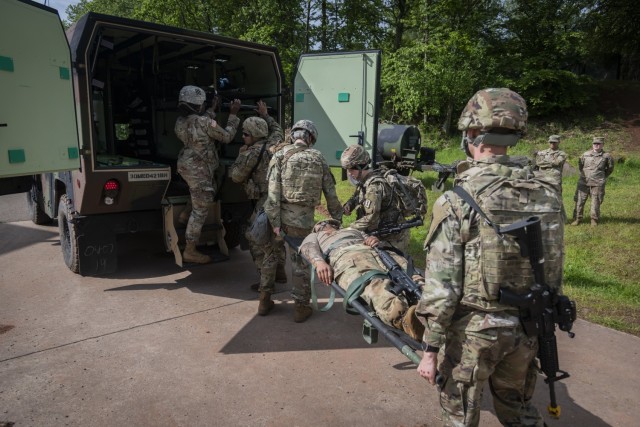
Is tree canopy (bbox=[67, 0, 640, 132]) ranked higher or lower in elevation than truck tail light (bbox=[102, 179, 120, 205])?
higher

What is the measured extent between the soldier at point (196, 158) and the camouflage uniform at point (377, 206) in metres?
1.81

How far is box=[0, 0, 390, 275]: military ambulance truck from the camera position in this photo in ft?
11.3

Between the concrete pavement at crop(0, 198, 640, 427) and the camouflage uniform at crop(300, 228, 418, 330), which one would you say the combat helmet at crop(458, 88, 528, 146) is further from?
the concrete pavement at crop(0, 198, 640, 427)

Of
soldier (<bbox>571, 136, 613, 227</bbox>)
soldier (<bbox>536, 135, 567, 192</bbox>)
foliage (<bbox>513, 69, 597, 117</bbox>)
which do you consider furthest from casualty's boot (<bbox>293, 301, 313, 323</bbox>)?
foliage (<bbox>513, 69, 597, 117</bbox>)

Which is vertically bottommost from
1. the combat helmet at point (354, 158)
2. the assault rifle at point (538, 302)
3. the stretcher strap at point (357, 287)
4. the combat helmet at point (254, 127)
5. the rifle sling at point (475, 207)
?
the stretcher strap at point (357, 287)

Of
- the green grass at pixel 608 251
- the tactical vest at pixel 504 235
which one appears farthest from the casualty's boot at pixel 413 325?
the green grass at pixel 608 251

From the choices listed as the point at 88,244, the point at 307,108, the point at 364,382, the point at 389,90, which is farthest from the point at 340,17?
the point at 364,382

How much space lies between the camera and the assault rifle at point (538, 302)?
178 cm

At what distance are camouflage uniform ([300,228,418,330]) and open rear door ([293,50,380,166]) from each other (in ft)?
6.02

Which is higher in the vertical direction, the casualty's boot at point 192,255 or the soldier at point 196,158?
the soldier at point 196,158

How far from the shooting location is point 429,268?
6.37ft

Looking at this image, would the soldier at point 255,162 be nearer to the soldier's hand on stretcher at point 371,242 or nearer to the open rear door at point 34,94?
the soldier's hand on stretcher at point 371,242

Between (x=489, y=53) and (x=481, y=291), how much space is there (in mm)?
18486

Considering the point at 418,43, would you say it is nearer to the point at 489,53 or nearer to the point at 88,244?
the point at 489,53
